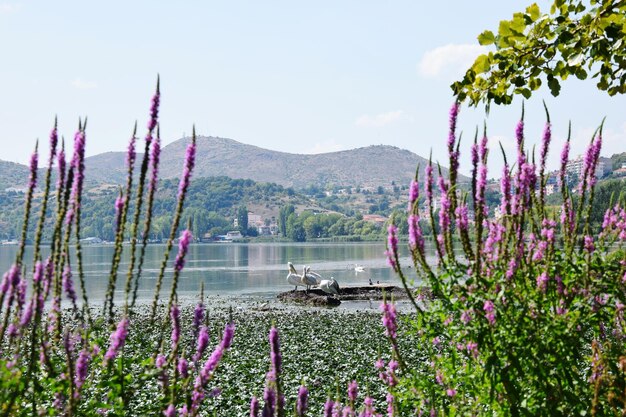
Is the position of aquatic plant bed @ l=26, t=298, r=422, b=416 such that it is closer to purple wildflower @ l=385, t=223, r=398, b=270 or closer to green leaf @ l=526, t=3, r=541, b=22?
purple wildflower @ l=385, t=223, r=398, b=270

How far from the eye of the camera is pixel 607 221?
23.2 ft

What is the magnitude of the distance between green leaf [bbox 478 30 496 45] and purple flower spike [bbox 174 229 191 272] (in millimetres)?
4512

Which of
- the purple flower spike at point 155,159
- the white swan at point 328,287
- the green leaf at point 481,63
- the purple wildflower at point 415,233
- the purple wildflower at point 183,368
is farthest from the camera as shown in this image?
the white swan at point 328,287

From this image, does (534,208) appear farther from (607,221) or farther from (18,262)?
(18,262)

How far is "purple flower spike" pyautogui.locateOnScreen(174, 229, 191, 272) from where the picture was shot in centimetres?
415

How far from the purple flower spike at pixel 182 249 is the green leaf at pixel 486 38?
451 cm

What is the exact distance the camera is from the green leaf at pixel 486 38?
24.1 feet

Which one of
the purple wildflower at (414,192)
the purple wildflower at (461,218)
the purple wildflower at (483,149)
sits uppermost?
the purple wildflower at (483,149)

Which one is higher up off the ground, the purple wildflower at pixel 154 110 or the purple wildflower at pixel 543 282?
the purple wildflower at pixel 154 110

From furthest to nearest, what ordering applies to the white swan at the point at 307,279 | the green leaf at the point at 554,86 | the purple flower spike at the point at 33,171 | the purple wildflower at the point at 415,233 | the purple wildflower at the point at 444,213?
the white swan at the point at 307,279
the green leaf at the point at 554,86
the purple wildflower at the point at 444,213
the purple wildflower at the point at 415,233
the purple flower spike at the point at 33,171

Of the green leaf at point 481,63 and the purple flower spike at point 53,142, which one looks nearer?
the purple flower spike at point 53,142

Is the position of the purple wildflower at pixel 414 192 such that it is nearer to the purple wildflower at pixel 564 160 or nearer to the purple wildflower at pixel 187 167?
the purple wildflower at pixel 564 160

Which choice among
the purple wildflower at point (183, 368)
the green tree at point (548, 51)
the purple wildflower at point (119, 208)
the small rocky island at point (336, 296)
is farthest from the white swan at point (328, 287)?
the purple wildflower at point (119, 208)

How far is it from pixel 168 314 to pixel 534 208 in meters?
3.84
